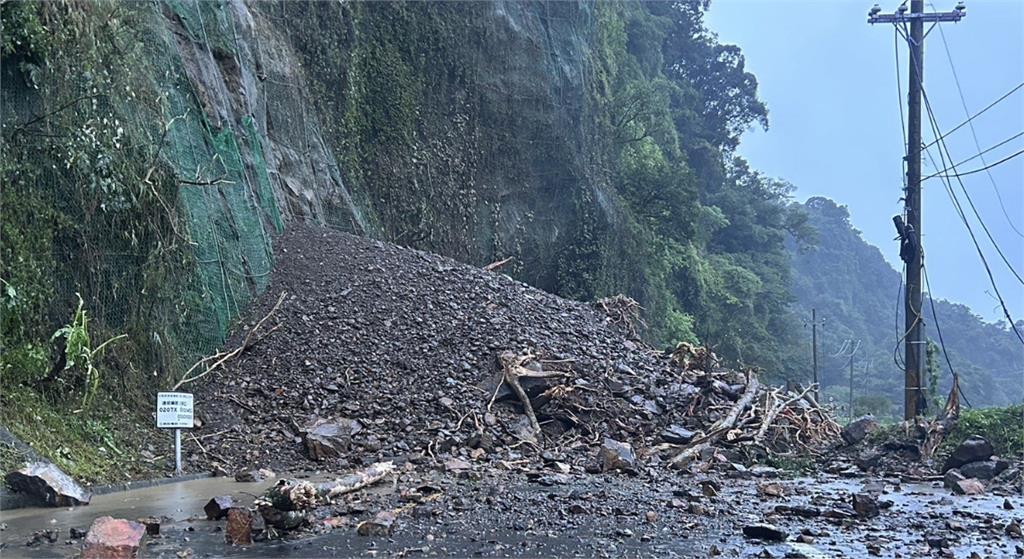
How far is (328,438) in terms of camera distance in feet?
25.0

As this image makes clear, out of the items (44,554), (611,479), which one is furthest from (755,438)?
(44,554)

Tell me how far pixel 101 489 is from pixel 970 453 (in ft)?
25.4

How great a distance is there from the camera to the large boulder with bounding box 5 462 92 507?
5.14 m

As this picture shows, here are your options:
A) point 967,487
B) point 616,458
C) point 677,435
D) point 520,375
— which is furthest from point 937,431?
point 520,375

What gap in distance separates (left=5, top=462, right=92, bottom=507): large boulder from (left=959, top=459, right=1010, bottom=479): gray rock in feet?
24.9

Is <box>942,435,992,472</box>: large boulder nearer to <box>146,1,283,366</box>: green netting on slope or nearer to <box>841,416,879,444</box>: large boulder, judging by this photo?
<box>841,416,879,444</box>: large boulder

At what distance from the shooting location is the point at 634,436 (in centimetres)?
951

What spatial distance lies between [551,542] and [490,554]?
0.42 meters

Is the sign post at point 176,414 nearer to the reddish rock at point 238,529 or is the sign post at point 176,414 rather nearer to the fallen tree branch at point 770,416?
the reddish rock at point 238,529

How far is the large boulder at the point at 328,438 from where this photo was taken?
7.49 meters

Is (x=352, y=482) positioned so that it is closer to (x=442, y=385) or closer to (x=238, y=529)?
(x=238, y=529)

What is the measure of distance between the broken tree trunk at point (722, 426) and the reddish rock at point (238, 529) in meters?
4.95

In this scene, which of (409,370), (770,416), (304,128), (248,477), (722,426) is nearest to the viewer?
(248,477)

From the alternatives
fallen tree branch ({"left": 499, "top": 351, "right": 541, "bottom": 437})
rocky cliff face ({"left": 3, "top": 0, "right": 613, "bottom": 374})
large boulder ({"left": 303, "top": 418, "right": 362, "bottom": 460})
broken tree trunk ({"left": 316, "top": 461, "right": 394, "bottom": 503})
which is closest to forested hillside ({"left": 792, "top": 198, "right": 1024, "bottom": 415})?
rocky cliff face ({"left": 3, "top": 0, "right": 613, "bottom": 374})
